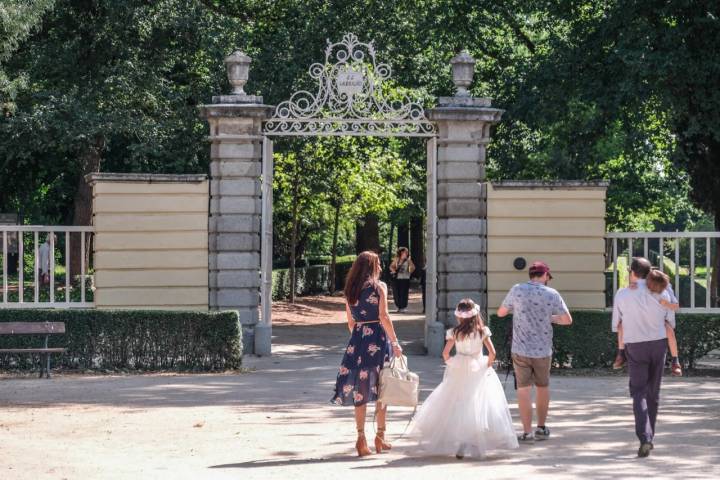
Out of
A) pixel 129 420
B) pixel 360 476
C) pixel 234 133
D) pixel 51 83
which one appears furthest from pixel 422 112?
pixel 51 83

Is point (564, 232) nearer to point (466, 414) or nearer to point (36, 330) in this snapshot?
point (36, 330)

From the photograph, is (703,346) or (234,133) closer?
(703,346)

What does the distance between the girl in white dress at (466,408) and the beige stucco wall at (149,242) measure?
834cm

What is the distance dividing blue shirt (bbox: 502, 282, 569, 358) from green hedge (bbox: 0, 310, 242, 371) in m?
6.63

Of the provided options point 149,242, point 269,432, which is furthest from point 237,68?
point 269,432

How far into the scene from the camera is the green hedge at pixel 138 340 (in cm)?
1711

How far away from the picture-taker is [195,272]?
18453 millimetres

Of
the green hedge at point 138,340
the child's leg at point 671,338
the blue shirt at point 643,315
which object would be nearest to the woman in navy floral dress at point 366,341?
the blue shirt at point 643,315

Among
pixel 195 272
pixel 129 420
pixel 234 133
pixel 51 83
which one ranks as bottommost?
pixel 129 420

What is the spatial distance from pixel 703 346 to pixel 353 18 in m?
12.6

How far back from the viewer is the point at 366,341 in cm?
1062

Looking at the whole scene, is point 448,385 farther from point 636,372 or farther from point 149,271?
→ point 149,271

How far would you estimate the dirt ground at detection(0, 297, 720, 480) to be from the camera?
9539 mm

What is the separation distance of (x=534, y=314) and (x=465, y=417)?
131cm
